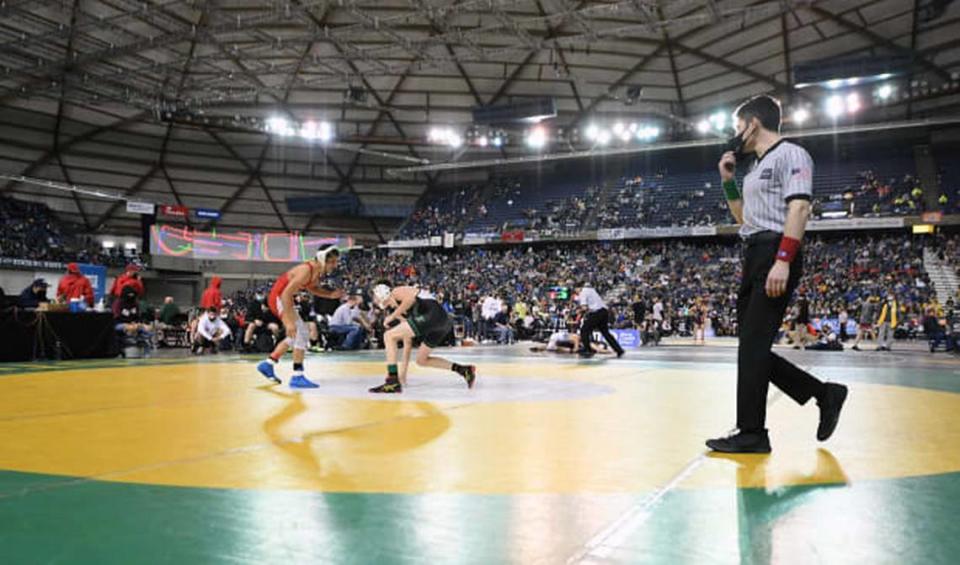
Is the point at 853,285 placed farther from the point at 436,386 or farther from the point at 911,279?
the point at 436,386

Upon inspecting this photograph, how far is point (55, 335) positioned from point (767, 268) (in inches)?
443

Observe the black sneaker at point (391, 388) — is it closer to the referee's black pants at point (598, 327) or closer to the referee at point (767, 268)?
the referee at point (767, 268)

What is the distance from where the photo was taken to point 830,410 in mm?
3344

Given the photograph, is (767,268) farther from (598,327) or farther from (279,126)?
(279,126)

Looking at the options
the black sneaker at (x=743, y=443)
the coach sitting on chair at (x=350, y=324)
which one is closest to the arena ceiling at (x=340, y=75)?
the coach sitting on chair at (x=350, y=324)

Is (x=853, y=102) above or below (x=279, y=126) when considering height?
below

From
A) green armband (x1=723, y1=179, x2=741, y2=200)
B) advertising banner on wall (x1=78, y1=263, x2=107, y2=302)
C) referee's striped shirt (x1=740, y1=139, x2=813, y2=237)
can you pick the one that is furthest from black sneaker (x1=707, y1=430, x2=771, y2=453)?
advertising banner on wall (x1=78, y1=263, x2=107, y2=302)

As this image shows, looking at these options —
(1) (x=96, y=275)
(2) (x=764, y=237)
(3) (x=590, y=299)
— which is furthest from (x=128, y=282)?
(1) (x=96, y=275)

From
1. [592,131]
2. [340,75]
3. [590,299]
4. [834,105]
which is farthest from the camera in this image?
[592,131]

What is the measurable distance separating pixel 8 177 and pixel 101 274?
373 inches

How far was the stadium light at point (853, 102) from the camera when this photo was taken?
32.1 meters

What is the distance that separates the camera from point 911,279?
28297mm

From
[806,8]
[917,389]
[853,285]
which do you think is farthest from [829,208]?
[917,389]

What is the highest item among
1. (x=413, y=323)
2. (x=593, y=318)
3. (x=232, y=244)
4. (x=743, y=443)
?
(x=232, y=244)
